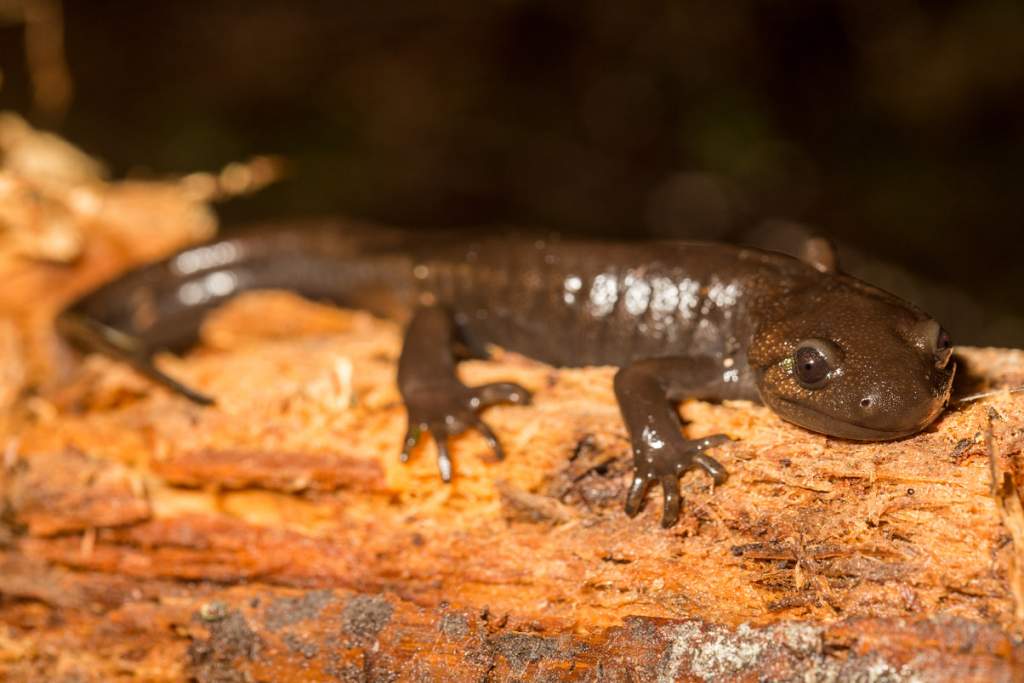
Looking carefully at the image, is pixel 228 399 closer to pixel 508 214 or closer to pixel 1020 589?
pixel 1020 589

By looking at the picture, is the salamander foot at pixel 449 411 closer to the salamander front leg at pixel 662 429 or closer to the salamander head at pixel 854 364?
the salamander front leg at pixel 662 429

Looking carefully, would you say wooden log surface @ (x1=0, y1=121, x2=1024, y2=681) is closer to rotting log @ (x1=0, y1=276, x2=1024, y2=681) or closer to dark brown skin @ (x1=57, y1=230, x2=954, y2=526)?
rotting log @ (x1=0, y1=276, x2=1024, y2=681)

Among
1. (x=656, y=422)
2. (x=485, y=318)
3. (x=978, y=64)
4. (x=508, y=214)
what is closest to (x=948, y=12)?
(x=978, y=64)

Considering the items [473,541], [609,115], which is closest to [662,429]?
[473,541]

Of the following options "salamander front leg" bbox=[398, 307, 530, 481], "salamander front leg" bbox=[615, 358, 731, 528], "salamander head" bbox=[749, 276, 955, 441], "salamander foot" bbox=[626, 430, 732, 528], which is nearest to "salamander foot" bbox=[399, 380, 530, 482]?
"salamander front leg" bbox=[398, 307, 530, 481]

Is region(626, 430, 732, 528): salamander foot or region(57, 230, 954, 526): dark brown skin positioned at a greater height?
region(57, 230, 954, 526): dark brown skin

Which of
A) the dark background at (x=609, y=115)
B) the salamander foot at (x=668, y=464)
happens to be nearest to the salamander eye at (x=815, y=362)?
the salamander foot at (x=668, y=464)
